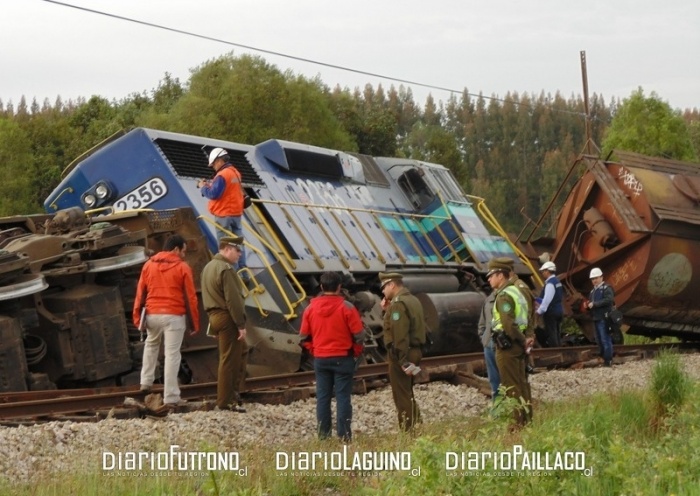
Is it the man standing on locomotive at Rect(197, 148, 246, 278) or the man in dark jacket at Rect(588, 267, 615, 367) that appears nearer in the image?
the man standing on locomotive at Rect(197, 148, 246, 278)

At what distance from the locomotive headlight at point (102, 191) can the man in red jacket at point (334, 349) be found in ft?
16.7

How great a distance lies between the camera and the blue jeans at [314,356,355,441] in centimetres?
943

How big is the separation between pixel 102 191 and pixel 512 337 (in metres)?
6.06

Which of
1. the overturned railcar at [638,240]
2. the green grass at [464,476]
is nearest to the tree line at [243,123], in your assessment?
the overturned railcar at [638,240]

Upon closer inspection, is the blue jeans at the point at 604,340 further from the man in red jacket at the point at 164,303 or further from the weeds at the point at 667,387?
the man in red jacket at the point at 164,303

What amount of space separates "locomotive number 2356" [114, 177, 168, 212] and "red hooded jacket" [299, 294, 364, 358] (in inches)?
179

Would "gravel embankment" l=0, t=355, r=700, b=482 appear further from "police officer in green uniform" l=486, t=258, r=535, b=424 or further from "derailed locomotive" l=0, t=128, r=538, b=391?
"derailed locomotive" l=0, t=128, r=538, b=391

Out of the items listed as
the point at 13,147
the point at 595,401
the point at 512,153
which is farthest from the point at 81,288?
the point at 512,153

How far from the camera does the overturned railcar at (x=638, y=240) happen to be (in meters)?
18.5

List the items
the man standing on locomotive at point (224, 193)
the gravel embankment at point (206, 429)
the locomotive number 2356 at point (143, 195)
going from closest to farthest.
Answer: the gravel embankment at point (206, 429)
the man standing on locomotive at point (224, 193)
the locomotive number 2356 at point (143, 195)

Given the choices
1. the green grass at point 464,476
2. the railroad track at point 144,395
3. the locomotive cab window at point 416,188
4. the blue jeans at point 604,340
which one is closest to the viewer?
the green grass at point 464,476

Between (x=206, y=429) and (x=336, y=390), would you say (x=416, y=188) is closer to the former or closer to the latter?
(x=336, y=390)

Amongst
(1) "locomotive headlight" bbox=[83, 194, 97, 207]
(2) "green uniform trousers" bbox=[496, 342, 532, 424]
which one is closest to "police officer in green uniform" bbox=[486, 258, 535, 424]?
(2) "green uniform trousers" bbox=[496, 342, 532, 424]

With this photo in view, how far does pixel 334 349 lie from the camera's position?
31.0ft
